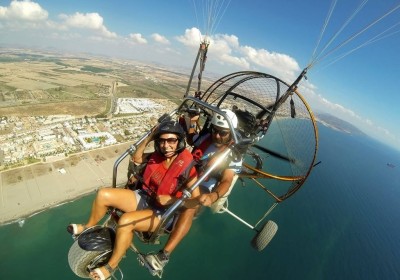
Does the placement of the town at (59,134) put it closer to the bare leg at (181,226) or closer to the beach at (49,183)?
the beach at (49,183)

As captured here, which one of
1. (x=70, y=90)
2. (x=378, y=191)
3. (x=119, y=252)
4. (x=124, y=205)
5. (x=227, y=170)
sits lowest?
(x=70, y=90)

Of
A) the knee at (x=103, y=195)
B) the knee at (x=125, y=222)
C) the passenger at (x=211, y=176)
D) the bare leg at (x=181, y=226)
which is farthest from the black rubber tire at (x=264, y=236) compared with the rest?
the knee at (x=103, y=195)

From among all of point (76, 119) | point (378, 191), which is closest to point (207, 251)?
point (76, 119)

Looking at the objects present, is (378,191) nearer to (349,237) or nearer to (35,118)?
(349,237)

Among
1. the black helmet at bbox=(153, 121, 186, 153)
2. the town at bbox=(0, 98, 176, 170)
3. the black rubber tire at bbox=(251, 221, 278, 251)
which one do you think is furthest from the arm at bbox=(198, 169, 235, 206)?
the town at bbox=(0, 98, 176, 170)

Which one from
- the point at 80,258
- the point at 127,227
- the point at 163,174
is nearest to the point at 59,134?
the point at 80,258
